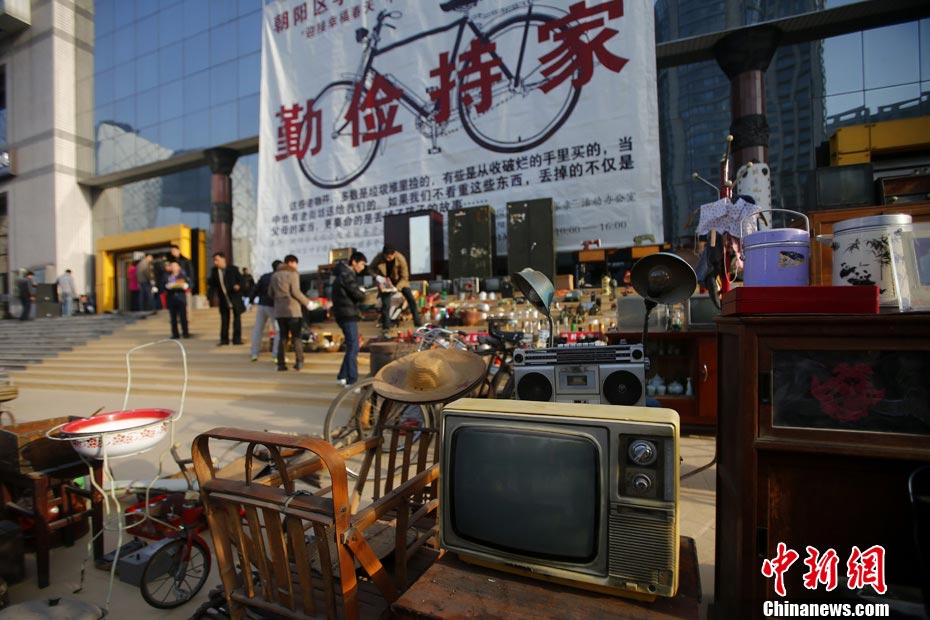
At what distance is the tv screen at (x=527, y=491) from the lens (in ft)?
3.96

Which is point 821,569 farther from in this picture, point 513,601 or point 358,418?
point 358,418

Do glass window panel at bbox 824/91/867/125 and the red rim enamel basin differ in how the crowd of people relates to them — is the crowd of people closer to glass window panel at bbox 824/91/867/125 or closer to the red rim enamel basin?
the red rim enamel basin

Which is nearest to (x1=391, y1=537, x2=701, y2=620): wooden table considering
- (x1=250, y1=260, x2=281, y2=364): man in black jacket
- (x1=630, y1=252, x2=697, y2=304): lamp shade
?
(x1=630, y1=252, x2=697, y2=304): lamp shade

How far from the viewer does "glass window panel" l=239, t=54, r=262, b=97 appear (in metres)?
12.9

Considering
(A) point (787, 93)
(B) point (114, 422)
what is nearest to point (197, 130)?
(B) point (114, 422)

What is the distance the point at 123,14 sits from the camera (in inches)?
625

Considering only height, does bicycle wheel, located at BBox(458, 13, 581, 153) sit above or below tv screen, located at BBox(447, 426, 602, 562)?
above

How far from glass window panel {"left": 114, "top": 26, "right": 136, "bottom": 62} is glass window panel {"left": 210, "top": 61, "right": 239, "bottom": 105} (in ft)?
15.6

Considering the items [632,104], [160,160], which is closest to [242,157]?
[160,160]

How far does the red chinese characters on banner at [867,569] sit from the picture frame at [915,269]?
2.32 feet

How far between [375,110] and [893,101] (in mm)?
10069

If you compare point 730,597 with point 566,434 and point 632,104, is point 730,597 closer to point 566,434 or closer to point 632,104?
point 566,434

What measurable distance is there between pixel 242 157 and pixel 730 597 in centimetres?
1624

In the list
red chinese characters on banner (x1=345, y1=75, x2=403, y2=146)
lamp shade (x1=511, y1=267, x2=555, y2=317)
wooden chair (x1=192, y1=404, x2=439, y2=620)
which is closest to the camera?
wooden chair (x1=192, y1=404, x2=439, y2=620)
